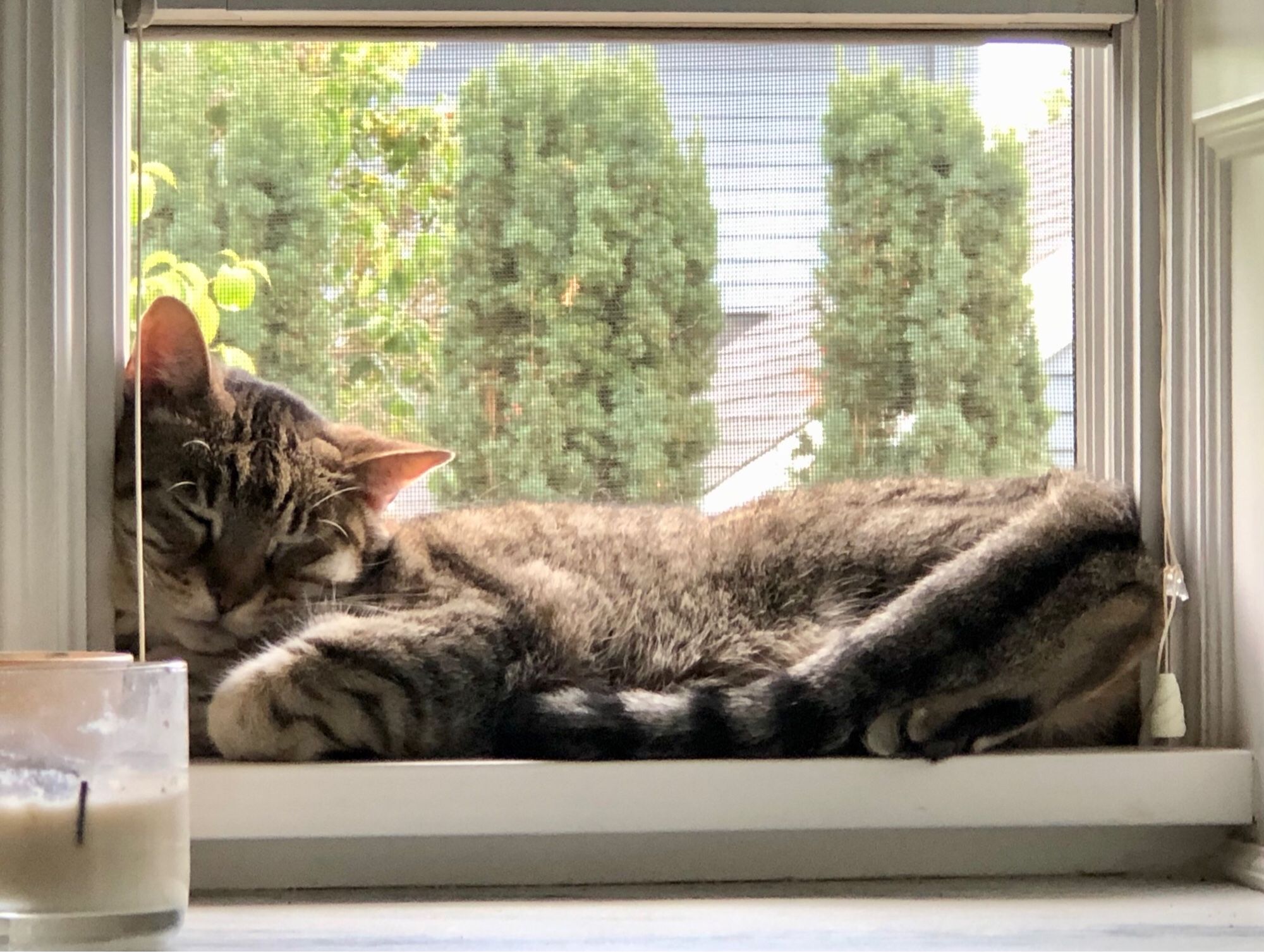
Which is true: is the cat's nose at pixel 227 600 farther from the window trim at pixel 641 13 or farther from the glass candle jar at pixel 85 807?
the window trim at pixel 641 13

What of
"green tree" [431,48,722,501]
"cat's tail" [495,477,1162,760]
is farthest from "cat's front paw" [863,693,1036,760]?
"green tree" [431,48,722,501]

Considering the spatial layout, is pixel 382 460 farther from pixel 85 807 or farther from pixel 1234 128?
pixel 1234 128

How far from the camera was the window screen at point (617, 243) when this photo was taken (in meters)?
1.54

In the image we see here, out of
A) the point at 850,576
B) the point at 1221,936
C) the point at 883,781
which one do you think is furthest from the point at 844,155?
the point at 1221,936

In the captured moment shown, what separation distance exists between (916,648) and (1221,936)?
14.9 inches

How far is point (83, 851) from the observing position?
3.69 feet

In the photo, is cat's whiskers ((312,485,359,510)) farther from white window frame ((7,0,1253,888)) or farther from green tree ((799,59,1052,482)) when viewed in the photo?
green tree ((799,59,1052,482))

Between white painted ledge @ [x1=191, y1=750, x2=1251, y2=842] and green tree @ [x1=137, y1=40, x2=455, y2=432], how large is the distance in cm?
47

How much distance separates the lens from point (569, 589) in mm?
1589

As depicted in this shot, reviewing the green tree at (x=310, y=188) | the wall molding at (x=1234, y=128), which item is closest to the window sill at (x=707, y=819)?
the green tree at (x=310, y=188)

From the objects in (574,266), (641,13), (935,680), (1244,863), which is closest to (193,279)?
(574,266)

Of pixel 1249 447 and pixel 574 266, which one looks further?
pixel 574 266

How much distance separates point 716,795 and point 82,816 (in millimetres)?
610

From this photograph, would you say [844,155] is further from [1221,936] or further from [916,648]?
[1221,936]
